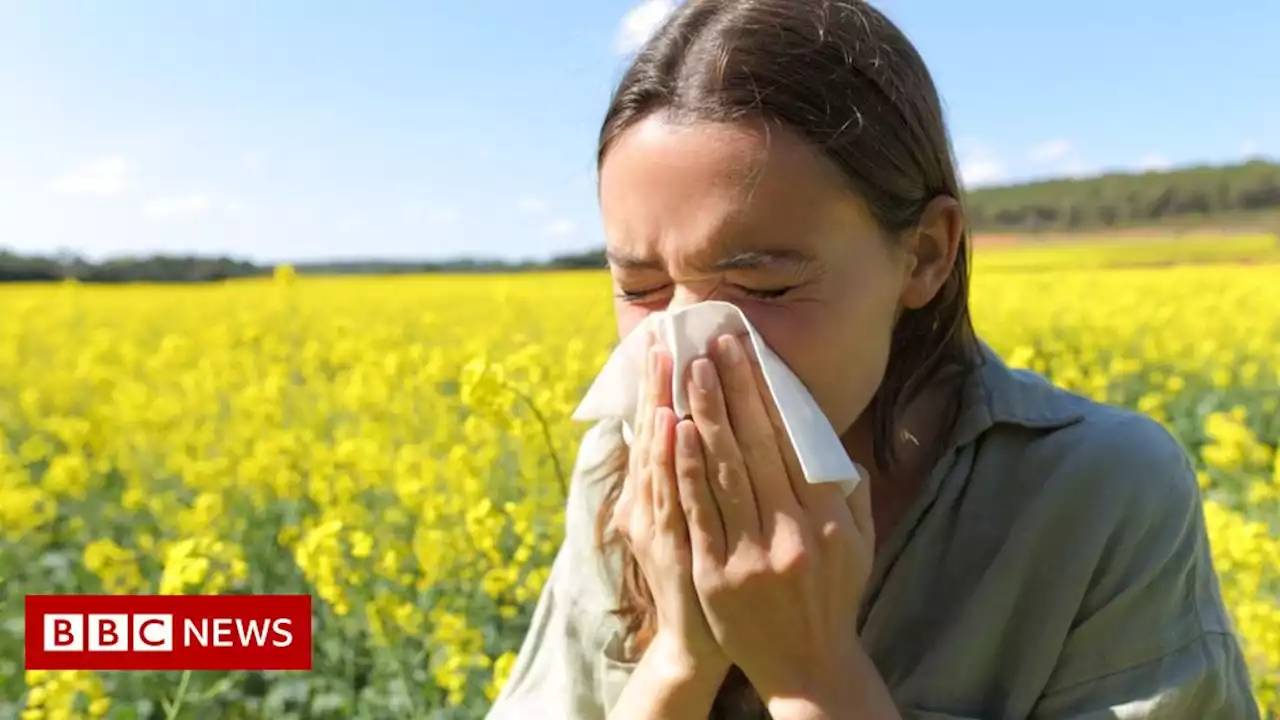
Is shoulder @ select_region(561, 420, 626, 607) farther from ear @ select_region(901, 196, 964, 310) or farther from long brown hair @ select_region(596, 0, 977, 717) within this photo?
ear @ select_region(901, 196, 964, 310)

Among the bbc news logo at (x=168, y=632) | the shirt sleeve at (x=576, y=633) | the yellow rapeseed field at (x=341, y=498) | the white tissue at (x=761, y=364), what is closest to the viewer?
the white tissue at (x=761, y=364)

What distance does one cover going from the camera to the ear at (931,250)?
1085 mm

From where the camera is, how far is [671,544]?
3.20ft

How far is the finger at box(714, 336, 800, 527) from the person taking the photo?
0.93m

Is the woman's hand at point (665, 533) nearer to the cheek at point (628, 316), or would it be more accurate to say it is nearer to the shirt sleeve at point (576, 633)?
the cheek at point (628, 316)

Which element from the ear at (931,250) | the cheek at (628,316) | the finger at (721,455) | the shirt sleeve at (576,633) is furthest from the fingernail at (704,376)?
the shirt sleeve at (576,633)

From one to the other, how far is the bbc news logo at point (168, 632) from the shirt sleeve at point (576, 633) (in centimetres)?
155

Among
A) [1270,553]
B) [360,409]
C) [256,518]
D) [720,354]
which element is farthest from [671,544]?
[360,409]

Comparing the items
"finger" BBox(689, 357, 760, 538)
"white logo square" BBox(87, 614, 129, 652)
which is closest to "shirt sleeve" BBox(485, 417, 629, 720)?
"finger" BBox(689, 357, 760, 538)

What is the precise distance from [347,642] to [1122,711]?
236 cm

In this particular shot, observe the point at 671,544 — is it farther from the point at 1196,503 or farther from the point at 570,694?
the point at 1196,503

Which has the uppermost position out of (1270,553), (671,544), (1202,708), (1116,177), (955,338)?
(1116,177)

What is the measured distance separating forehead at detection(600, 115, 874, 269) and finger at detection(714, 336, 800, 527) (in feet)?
0.31

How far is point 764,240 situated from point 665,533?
10.8 inches
